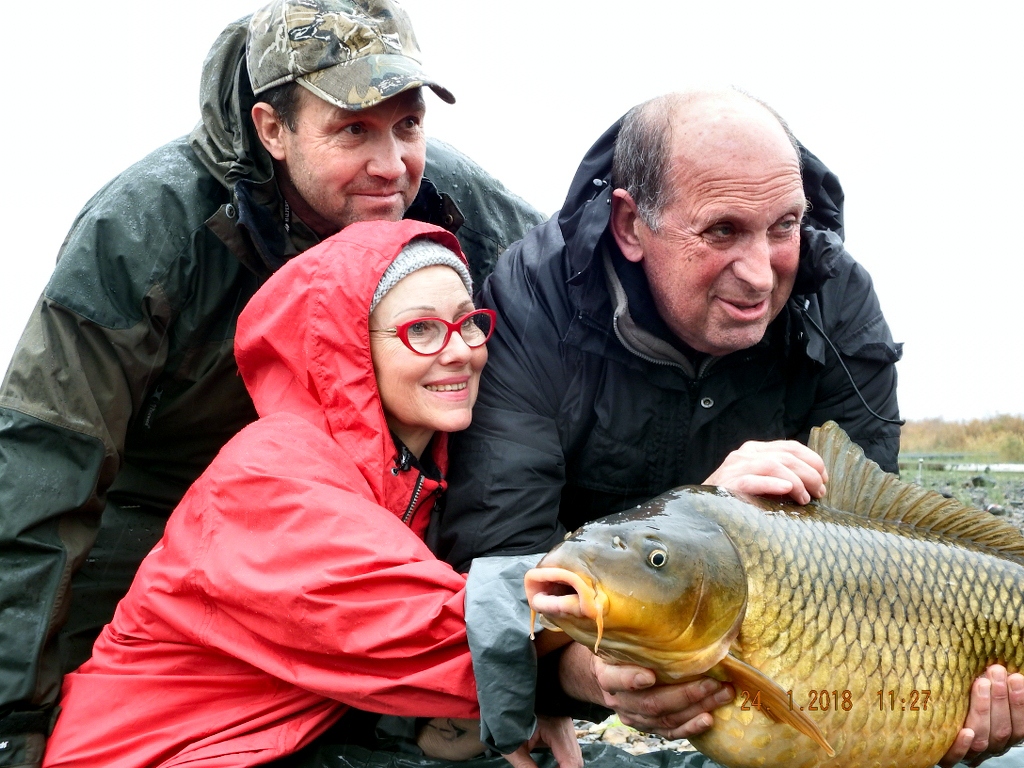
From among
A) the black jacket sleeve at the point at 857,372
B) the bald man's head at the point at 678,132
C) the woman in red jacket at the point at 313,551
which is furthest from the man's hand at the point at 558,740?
the bald man's head at the point at 678,132

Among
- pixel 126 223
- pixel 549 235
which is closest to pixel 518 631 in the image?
pixel 549 235

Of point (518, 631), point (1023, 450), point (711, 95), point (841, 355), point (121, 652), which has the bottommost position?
point (1023, 450)

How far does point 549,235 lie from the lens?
3820mm

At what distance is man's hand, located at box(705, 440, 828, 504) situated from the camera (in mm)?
2691

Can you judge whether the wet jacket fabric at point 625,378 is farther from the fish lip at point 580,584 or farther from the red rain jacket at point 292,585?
the fish lip at point 580,584

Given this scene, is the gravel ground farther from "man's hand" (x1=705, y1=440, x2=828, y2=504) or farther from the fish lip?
the fish lip

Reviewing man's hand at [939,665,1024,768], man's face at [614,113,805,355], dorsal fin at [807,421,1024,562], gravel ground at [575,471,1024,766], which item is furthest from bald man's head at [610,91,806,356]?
gravel ground at [575,471,1024,766]

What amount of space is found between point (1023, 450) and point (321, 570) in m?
11.9

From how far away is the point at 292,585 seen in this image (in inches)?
110

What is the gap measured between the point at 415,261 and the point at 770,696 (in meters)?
1.60

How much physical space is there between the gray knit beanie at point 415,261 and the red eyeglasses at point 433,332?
113 mm

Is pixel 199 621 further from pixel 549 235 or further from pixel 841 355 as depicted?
pixel 841 355

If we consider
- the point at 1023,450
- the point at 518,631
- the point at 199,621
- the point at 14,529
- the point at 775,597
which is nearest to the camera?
the point at 775,597
